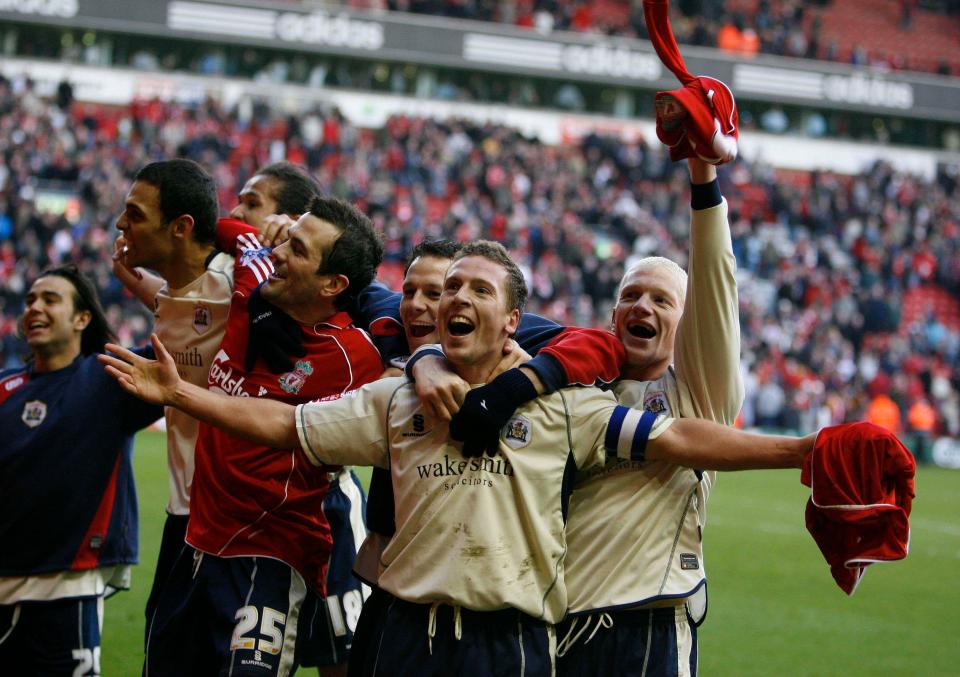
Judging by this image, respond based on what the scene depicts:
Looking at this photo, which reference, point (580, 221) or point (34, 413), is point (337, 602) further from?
point (580, 221)

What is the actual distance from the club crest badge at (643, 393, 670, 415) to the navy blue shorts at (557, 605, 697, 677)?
63 centimetres

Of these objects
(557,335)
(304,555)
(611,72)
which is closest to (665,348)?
(557,335)

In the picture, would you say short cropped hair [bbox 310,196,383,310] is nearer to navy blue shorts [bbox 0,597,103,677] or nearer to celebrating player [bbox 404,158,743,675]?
celebrating player [bbox 404,158,743,675]

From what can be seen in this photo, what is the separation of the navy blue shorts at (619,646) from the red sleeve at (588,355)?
73 cm

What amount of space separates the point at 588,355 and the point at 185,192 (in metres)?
1.93

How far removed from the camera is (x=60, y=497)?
4598mm

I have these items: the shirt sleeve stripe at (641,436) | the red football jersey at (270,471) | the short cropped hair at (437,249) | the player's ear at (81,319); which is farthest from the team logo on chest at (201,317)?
the shirt sleeve stripe at (641,436)

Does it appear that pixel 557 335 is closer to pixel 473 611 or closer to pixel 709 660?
pixel 473 611

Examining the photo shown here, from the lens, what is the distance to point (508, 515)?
330cm

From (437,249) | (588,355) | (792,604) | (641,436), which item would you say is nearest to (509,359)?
(588,355)

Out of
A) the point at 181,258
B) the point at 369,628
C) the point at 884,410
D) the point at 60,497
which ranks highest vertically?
the point at 181,258

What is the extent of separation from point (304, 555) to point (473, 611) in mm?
949

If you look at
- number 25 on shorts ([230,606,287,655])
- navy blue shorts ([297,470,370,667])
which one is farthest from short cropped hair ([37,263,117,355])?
number 25 on shorts ([230,606,287,655])

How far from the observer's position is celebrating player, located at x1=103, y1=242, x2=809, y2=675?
325 centimetres
